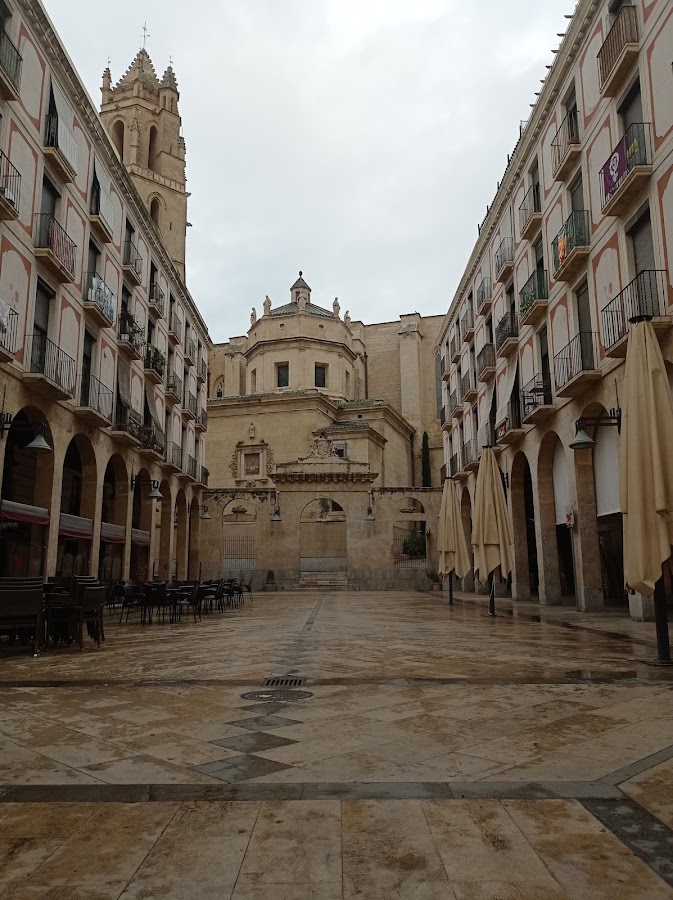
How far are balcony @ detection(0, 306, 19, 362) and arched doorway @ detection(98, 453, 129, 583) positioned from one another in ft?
24.9

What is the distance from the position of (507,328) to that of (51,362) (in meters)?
15.0

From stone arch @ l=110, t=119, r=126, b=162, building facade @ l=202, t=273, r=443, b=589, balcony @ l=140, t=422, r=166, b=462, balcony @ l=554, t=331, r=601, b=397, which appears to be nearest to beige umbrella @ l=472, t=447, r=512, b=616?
balcony @ l=554, t=331, r=601, b=397

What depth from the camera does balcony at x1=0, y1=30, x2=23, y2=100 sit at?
1460 centimetres

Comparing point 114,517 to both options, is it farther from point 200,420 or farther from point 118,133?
point 118,133

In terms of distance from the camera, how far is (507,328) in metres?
23.3

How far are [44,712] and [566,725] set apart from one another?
4.15 m

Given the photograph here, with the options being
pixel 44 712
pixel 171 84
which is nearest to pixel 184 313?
pixel 171 84

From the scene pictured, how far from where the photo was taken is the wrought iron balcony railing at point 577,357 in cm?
1655

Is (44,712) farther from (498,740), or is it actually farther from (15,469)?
(15,469)

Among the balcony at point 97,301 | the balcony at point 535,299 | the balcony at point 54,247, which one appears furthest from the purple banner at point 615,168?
the balcony at point 97,301

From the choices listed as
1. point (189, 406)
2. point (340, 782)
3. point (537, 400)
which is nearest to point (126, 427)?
point (189, 406)

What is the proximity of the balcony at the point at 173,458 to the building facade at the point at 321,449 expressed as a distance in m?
5.35

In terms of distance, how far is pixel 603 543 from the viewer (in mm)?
22641

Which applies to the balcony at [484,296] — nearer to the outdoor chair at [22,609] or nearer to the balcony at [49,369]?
the balcony at [49,369]
